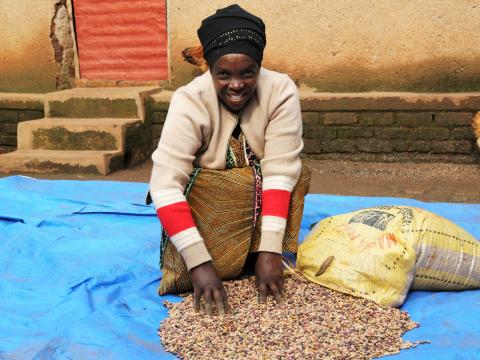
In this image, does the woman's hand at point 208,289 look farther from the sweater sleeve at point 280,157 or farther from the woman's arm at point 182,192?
the sweater sleeve at point 280,157

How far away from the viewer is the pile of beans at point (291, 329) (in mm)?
1996

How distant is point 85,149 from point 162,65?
137 centimetres

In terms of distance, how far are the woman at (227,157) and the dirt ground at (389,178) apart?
2.47m

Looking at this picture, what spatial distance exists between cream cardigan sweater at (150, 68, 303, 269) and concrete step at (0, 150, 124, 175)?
3.16m

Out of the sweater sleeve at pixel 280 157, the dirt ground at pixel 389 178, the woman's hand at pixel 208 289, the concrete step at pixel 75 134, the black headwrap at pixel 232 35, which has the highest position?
the black headwrap at pixel 232 35

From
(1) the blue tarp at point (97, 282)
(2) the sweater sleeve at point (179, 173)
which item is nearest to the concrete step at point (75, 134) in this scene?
(1) the blue tarp at point (97, 282)

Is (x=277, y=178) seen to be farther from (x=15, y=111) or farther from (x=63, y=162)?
(x=15, y=111)

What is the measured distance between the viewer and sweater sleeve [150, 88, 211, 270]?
2258 mm

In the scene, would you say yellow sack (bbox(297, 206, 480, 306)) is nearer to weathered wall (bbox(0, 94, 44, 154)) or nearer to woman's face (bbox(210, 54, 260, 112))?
woman's face (bbox(210, 54, 260, 112))

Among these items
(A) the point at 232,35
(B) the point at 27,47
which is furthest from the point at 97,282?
(B) the point at 27,47

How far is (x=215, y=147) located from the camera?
98.0 inches

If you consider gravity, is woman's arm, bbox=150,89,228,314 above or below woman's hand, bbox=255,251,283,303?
above

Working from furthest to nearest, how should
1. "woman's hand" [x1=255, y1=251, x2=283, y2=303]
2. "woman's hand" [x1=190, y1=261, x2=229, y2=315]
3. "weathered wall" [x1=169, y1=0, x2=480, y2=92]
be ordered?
"weathered wall" [x1=169, y1=0, x2=480, y2=92]
"woman's hand" [x1=255, y1=251, x2=283, y2=303]
"woman's hand" [x1=190, y1=261, x2=229, y2=315]

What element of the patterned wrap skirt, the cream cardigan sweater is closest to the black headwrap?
the cream cardigan sweater
